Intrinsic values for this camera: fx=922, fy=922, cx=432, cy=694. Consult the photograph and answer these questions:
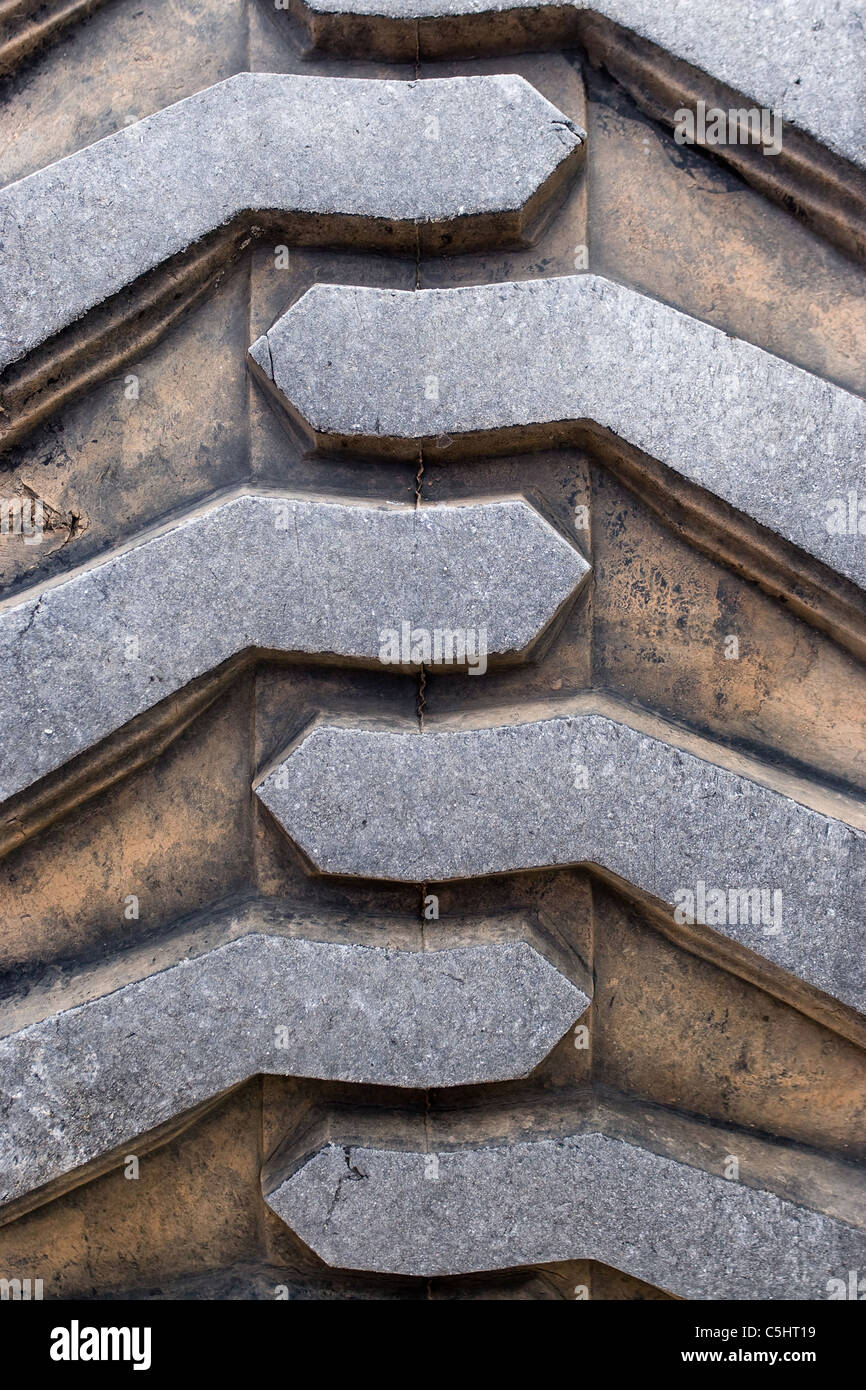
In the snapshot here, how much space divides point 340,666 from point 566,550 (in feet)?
1.92

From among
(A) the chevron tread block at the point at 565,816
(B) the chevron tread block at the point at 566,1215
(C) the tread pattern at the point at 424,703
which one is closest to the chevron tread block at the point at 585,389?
(C) the tread pattern at the point at 424,703

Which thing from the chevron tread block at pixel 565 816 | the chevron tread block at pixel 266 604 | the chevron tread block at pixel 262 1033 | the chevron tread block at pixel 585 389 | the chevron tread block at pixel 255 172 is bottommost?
the chevron tread block at pixel 262 1033

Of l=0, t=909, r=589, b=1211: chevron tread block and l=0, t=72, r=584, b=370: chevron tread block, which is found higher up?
l=0, t=72, r=584, b=370: chevron tread block

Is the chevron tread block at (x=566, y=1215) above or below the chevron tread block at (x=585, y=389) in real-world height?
below

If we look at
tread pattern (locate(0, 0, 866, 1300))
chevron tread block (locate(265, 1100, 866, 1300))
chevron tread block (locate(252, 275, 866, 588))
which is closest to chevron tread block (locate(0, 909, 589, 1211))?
tread pattern (locate(0, 0, 866, 1300))

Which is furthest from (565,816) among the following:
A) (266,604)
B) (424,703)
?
(266,604)

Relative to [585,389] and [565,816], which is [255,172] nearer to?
[585,389]

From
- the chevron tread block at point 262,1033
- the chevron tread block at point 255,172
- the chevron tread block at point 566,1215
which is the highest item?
the chevron tread block at point 255,172

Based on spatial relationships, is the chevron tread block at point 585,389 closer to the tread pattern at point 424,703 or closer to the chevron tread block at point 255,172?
the tread pattern at point 424,703

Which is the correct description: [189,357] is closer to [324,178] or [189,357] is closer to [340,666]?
[324,178]

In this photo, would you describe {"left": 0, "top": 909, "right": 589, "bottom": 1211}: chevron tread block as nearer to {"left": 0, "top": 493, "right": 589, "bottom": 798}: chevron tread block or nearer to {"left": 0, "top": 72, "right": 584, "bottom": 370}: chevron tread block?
{"left": 0, "top": 493, "right": 589, "bottom": 798}: chevron tread block

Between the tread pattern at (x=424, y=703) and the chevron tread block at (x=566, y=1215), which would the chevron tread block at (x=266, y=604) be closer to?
the tread pattern at (x=424, y=703)

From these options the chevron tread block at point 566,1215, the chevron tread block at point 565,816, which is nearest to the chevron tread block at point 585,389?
the chevron tread block at point 565,816
